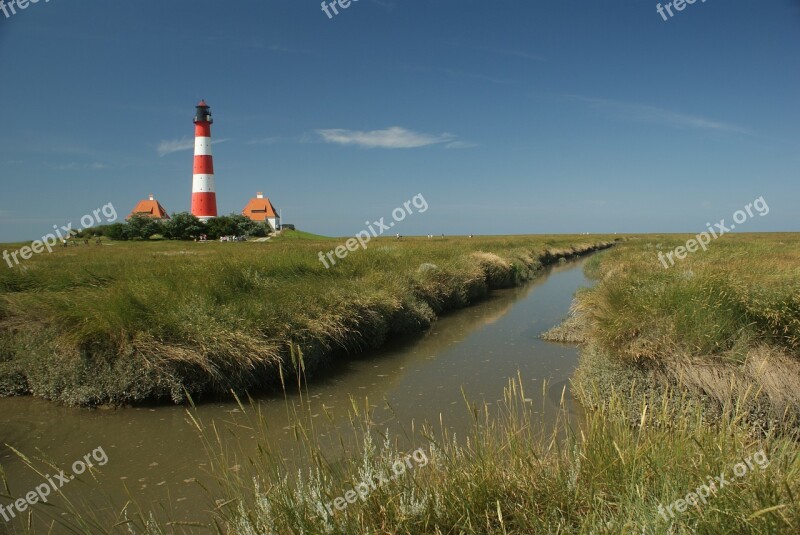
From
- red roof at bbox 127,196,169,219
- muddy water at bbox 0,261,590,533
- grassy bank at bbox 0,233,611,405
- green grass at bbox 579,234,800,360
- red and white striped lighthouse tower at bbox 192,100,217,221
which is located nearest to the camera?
muddy water at bbox 0,261,590,533

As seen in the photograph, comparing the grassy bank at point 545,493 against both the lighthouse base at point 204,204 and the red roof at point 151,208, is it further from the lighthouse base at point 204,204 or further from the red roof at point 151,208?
the red roof at point 151,208

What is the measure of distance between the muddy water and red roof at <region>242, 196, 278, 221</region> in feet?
247

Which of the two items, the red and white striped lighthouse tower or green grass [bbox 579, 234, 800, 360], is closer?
green grass [bbox 579, 234, 800, 360]

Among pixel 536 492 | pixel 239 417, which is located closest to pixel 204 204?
pixel 239 417

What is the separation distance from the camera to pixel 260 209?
84188 mm

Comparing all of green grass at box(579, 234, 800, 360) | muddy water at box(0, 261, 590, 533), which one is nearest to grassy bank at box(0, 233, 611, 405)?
muddy water at box(0, 261, 590, 533)

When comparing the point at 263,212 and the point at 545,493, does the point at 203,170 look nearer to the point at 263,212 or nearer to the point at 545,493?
the point at 263,212

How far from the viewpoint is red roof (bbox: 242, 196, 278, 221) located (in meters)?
82.8

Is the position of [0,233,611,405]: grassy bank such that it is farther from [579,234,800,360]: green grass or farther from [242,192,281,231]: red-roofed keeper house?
[242,192,281,231]: red-roofed keeper house

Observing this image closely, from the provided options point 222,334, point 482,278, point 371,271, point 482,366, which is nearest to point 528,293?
point 482,278

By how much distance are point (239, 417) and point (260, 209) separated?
267 ft

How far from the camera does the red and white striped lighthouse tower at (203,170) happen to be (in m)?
51.8

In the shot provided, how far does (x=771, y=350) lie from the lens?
5.74m

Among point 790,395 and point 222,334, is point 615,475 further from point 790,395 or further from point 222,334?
point 222,334
